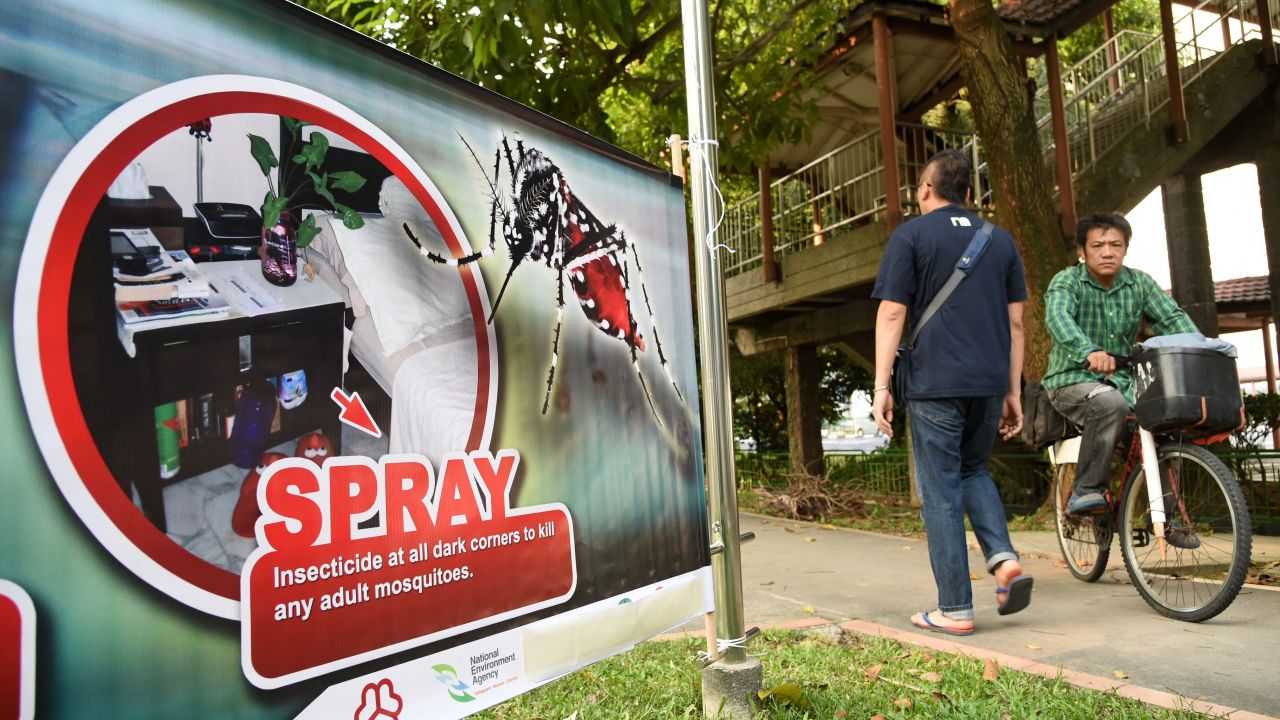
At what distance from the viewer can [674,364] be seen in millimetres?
2824

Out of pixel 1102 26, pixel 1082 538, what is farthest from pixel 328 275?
pixel 1102 26

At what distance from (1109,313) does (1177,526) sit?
3.53 ft

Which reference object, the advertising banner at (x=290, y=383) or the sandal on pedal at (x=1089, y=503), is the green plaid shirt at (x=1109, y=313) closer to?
the sandal on pedal at (x=1089, y=503)

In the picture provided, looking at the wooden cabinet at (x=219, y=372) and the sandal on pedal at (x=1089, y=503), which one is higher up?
the wooden cabinet at (x=219, y=372)

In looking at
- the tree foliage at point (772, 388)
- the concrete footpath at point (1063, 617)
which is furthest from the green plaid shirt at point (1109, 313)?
the tree foliage at point (772, 388)

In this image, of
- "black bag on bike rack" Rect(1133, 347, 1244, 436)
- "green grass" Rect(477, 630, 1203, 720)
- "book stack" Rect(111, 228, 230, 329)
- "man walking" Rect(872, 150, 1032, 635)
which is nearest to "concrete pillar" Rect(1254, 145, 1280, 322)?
"black bag on bike rack" Rect(1133, 347, 1244, 436)

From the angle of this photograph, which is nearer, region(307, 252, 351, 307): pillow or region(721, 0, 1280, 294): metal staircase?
region(307, 252, 351, 307): pillow

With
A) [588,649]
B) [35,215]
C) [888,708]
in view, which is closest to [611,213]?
[588,649]

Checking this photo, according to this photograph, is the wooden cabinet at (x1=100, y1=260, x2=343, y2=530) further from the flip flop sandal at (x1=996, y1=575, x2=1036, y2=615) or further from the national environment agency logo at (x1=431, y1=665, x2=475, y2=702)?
the flip flop sandal at (x1=996, y1=575, x2=1036, y2=615)

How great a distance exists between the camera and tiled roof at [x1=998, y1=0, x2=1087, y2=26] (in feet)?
32.1

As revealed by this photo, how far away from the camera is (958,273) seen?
12.3ft

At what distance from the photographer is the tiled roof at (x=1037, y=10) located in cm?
977

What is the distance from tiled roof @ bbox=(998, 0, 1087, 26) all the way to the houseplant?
971 cm

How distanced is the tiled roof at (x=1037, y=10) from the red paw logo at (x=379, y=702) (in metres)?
10.1
